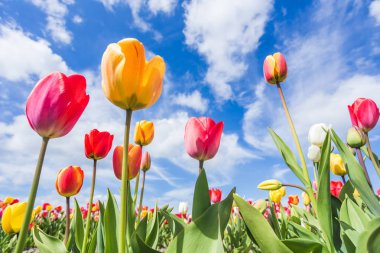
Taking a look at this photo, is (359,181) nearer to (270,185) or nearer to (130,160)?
(270,185)

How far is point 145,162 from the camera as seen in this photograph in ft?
9.03

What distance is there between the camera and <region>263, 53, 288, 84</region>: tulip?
2.38 metres

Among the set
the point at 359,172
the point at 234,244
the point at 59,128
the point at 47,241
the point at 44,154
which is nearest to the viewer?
the point at 44,154

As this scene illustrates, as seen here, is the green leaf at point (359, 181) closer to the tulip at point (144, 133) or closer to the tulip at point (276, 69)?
the tulip at point (276, 69)

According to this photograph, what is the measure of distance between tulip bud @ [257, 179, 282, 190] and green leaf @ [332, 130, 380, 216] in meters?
0.51

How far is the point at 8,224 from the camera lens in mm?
2363

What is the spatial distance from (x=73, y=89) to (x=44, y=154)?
0.26 m

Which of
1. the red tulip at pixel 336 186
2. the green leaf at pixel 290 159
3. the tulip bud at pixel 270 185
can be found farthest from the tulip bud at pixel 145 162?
the red tulip at pixel 336 186

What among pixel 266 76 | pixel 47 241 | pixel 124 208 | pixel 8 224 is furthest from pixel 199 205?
pixel 8 224

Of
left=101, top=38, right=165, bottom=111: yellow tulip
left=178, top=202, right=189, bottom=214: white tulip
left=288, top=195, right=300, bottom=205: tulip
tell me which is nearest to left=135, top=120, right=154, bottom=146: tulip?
left=101, top=38, right=165, bottom=111: yellow tulip

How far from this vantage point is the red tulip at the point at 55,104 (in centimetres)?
94

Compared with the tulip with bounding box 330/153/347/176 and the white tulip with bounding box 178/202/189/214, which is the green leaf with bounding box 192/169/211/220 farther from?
the white tulip with bounding box 178/202/189/214

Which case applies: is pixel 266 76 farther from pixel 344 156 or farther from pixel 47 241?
pixel 47 241

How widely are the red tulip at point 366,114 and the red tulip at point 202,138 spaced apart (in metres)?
1.33
